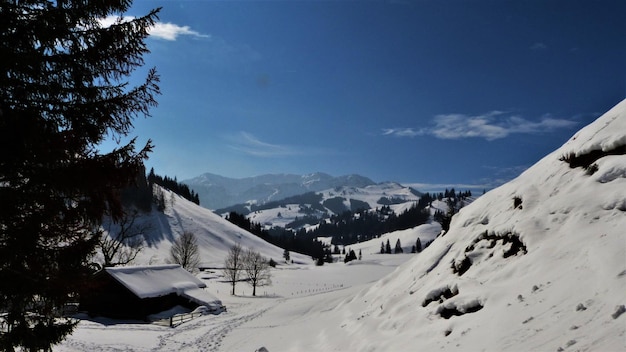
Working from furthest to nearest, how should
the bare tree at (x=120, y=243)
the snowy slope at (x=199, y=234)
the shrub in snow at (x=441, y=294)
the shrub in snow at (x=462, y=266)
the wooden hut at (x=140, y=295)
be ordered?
the snowy slope at (x=199, y=234) < the wooden hut at (x=140, y=295) < the shrub in snow at (x=462, y=266) < the shrub in snow at (x=441, y=294) < the bare tree at (x=120, y=243)

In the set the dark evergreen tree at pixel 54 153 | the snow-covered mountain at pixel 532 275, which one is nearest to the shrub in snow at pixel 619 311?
the snow-covered mountain at pixel 532 275

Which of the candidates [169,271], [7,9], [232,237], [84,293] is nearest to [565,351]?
[84,293]

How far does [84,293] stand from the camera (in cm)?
743

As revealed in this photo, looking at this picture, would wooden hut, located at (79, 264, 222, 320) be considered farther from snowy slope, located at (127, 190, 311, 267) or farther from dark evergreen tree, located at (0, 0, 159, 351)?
snowy slope, located at (127, 190, 311, 267)

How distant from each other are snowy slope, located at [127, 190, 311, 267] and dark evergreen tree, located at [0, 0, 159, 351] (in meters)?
113

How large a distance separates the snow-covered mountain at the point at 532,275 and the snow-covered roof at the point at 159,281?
29.1 m

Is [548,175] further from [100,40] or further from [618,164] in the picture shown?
[100,40]

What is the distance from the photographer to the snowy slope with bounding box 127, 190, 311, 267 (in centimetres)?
12475

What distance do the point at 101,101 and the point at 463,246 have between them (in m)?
14.3

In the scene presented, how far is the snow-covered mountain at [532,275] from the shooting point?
23.1ft

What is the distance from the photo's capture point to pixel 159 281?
43969mm

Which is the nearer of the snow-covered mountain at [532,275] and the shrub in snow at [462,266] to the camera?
the snow-covered mountain at [532,275]

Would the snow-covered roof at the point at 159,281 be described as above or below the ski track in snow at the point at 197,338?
above

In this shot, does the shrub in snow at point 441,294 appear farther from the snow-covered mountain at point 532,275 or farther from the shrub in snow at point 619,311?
the shrub in snow at point 619,311
